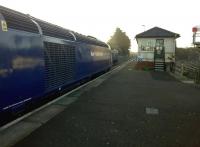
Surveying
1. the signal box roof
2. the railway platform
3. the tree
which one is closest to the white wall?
the signal box roof

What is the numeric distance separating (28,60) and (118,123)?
10.2ft

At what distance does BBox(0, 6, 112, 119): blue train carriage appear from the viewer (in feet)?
20.1

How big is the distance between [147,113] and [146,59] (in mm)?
24009

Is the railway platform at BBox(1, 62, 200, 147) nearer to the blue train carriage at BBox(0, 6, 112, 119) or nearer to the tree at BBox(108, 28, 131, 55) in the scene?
the blue train carriage at BBox(0, 6, 112, 119)

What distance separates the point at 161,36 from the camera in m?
31.4

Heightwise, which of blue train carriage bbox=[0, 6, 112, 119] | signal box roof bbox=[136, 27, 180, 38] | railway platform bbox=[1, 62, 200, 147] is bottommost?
railway platform bbox=[1, 62, 200, 147]

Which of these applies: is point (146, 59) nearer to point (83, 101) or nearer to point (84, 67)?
point (84, 67)

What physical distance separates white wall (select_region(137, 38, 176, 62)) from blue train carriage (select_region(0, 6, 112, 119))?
70.7 feet

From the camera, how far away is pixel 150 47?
31.8m

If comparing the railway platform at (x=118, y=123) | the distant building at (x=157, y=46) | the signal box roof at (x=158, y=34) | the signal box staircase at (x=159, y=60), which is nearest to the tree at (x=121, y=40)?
the signal box roof at (x=158, y=34)

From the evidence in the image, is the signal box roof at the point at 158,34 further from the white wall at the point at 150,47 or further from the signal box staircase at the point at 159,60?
the signal box staircase at the point at 159,60

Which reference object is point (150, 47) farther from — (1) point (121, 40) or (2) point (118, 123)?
(1) point (121, 40)

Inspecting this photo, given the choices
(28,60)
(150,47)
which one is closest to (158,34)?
(150,47)

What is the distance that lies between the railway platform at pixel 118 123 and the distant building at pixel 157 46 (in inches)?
815
